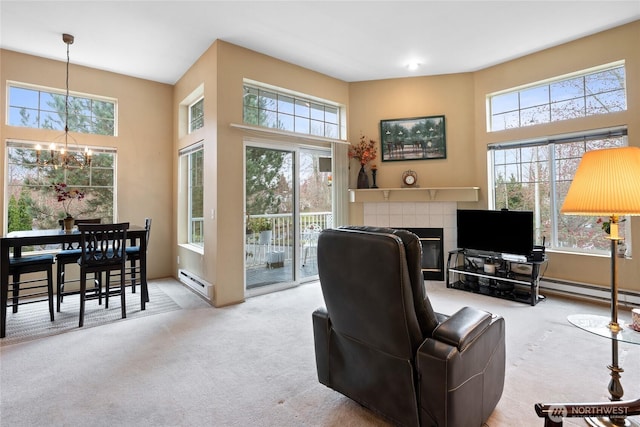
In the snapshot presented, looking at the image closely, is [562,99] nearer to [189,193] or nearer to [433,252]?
[433,252]

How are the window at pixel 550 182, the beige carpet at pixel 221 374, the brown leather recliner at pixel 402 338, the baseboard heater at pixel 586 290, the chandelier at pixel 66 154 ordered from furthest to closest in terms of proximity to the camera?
the window at pixel 550 182 → the chandelier at pixel 66 154 → the baseboard heater at pixel 586 290 → the beige carpet at pixel 221 374 → the brown leather recliner at pixel 402 338

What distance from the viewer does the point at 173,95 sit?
16.7 feet

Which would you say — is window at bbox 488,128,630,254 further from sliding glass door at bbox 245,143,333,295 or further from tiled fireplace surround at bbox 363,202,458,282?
sliding glass door at bbox 245,143,333,295

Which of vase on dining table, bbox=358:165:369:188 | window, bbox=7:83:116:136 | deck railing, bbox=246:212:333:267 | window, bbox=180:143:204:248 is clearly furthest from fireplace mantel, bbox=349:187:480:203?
window, bbox=7:83:116:136

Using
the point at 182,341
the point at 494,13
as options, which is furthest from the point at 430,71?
the point at 182,341

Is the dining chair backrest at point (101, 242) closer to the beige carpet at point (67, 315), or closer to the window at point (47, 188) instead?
the beige carpet at point (67, 315)

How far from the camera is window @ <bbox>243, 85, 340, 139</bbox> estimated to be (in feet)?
13.7

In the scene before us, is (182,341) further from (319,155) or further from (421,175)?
(421,175)

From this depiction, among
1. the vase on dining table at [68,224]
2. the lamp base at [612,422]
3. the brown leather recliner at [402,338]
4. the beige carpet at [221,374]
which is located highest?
the vase on dining table at [68,224]

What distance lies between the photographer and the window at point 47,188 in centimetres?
398

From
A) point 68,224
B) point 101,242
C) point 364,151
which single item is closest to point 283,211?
point 364,151

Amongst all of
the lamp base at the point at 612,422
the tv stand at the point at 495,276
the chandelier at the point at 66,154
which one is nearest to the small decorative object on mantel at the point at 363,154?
the tv stand at the point at 495,276

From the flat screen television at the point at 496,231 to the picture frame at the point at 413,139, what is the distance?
1067 millimetres

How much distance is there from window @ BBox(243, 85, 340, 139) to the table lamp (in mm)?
3510
